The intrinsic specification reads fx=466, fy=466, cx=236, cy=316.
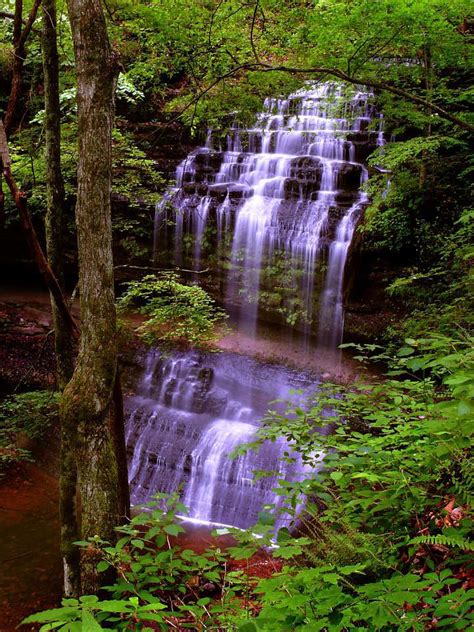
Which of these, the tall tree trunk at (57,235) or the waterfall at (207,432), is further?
the waterfall at (207,432)

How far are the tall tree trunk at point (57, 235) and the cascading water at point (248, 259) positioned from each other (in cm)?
379

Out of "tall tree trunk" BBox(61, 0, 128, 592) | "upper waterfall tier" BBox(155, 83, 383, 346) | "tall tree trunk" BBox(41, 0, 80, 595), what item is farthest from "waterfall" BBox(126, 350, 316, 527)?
"tall tree trunk" BBox(61, 0, 128, 592)

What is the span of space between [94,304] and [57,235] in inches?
71.3

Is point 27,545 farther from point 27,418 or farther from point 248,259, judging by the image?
point 248,259

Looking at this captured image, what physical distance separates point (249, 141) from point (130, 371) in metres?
7.24

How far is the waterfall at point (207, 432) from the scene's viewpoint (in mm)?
7457

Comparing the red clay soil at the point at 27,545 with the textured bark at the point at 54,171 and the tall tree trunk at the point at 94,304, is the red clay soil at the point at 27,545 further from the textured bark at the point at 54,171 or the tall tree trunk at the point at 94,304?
the tall tree trunk at the point at 94,304

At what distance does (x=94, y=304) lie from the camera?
339 centimetres

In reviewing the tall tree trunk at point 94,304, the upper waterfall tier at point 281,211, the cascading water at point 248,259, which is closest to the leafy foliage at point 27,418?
the cascading water at point 248,259

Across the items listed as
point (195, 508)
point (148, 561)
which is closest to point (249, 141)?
point (195, 508)

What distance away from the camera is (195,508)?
745cm

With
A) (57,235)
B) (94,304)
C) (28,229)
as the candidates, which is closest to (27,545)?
(57,235)

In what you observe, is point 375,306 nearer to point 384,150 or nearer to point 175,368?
point 384,150

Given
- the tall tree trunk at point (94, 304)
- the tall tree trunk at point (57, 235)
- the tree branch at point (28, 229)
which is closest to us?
the tree branch at point (28, 229)
